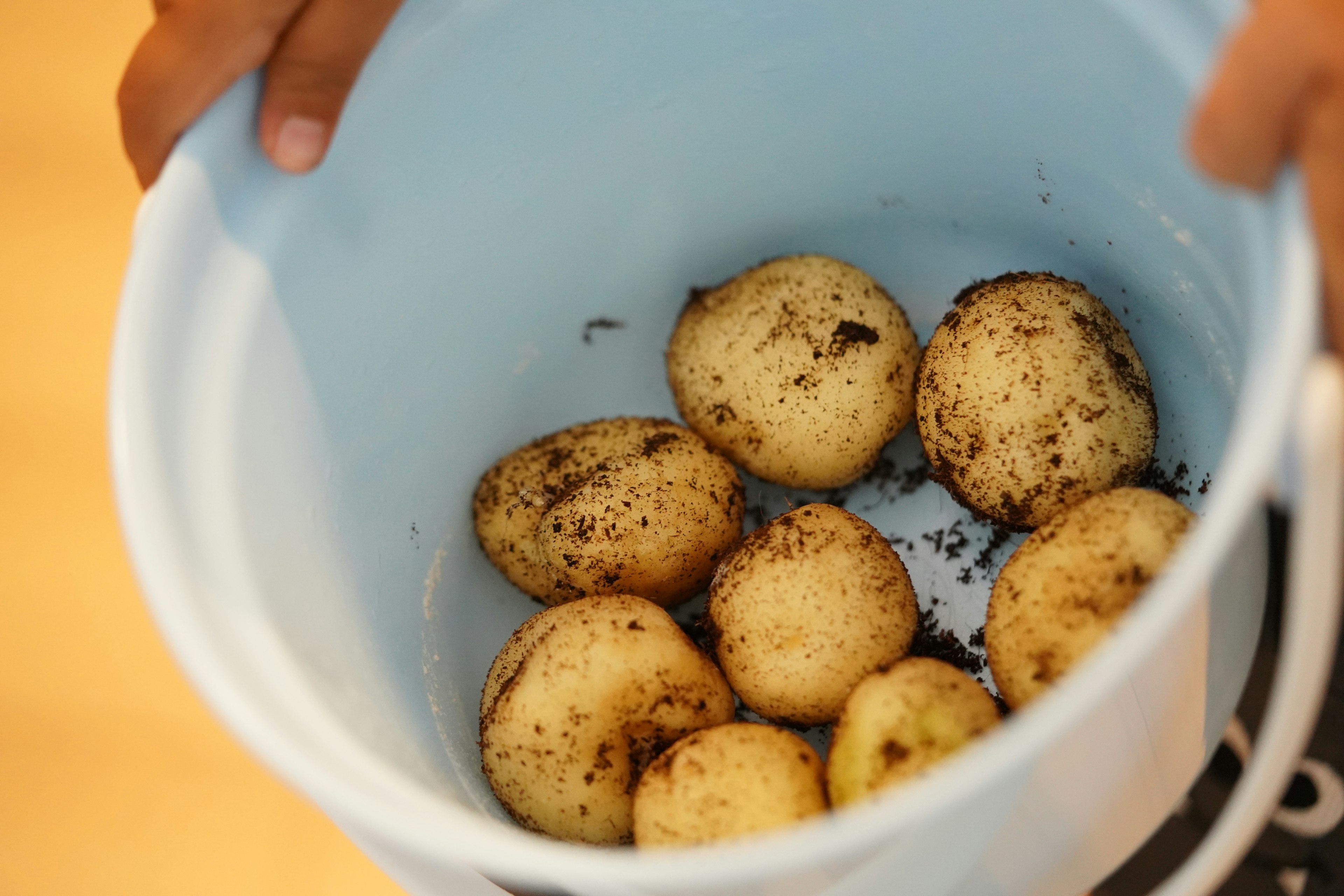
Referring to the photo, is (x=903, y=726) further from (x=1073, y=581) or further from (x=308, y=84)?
(x=308, y=84)

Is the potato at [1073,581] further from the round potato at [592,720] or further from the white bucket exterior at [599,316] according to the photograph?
the round potato at [592,720]

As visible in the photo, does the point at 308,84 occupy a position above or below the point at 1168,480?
above

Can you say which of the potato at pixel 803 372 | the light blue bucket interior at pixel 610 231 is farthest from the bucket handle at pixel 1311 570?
the potato at pixel 803 372

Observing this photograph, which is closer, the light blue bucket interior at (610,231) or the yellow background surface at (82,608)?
the light blue bucket interior at (610,231)

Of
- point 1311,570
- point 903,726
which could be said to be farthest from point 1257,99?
point 903,726

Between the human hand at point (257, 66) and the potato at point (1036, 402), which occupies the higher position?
the human hand at point (257, 66)
